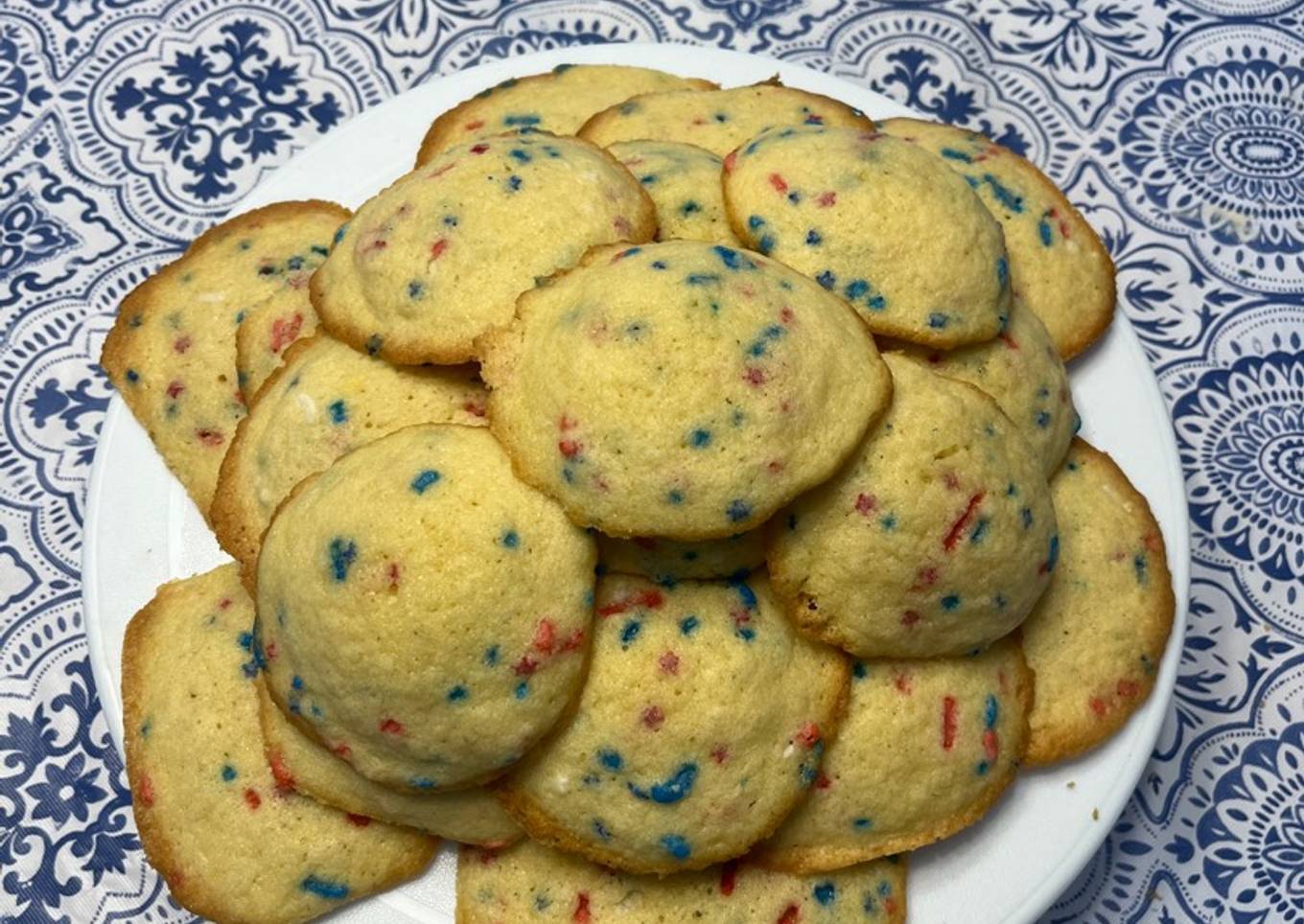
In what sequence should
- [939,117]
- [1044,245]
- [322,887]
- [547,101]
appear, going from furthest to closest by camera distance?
[939,117]
[547,101]
[1044,245]
[322,887]

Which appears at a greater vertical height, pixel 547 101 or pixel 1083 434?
pixel 547 101

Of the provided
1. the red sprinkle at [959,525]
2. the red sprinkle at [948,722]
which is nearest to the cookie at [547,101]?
the red sprinkle at [959,525]

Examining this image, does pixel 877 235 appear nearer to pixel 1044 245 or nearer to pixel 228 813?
pixel 1044 245

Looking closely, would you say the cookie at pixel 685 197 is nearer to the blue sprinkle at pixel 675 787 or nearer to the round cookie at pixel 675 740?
the round cookie at pixel 675 740

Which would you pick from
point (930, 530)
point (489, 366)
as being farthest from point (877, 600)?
point (489, 366)

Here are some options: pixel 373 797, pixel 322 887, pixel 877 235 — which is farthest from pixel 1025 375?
pixel 322 887

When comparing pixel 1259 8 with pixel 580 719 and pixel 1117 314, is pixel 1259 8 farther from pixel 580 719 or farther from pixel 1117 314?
pixel 580 719

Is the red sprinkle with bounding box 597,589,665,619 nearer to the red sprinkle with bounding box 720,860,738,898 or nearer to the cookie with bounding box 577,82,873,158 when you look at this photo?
the red sprinkle with bounding box 720,860,738,898
